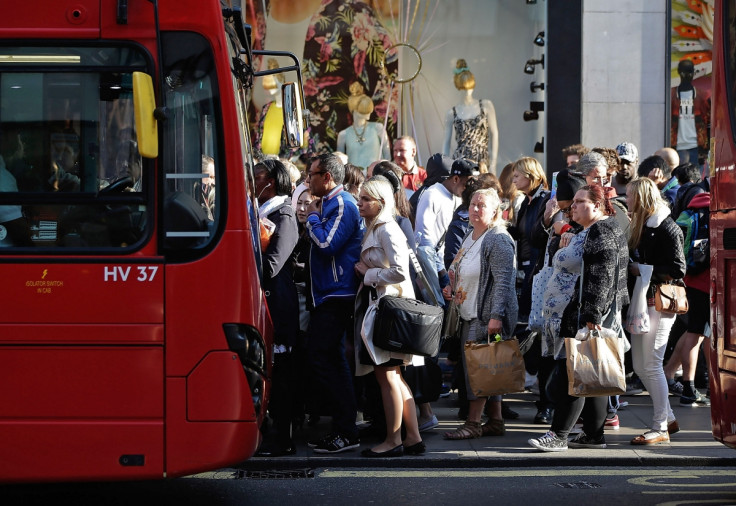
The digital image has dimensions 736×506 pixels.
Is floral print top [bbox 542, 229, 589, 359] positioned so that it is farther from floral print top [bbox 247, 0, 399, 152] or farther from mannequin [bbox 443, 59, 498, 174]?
floral print top [bbox 247, 0, 399, 152]

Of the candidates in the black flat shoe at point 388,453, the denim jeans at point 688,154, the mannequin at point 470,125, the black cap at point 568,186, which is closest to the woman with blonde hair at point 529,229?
the black cap at point 568,186

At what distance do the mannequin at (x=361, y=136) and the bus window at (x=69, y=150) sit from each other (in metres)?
10.1

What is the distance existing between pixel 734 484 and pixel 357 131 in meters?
9.56

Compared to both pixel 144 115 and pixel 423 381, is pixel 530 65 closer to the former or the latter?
pixel 423 381

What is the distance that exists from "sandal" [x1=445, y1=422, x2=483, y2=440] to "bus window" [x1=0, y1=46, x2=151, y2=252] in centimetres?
353

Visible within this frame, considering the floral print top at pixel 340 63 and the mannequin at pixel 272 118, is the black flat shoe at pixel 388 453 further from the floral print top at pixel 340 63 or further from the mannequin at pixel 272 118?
the floral print top at pixel 340 63

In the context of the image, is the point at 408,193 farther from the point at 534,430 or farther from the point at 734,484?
the point at 734,484

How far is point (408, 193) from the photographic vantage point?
12.1 metres

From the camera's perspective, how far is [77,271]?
5723mm

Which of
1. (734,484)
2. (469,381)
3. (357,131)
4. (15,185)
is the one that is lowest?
(734,484)

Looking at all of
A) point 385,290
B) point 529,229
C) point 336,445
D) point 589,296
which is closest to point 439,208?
point 529,229

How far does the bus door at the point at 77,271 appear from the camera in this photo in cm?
570

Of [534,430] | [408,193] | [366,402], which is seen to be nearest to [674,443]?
[534,430]

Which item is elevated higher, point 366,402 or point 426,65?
point 426,65
